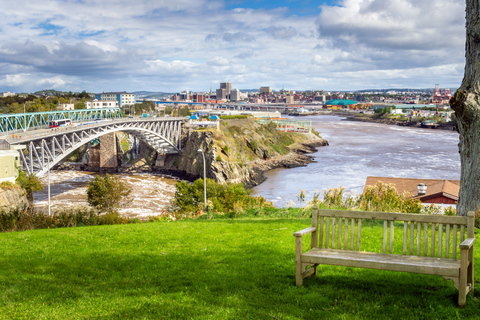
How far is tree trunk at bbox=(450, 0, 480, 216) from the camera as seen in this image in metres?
6.93

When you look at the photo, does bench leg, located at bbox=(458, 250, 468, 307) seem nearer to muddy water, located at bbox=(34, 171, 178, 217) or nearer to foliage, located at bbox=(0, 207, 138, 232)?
foliage, located at bbox=(0, 207, 138, 232)

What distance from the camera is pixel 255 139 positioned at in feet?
197

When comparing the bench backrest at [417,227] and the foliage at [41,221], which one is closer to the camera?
the bench backrest at [417,227]

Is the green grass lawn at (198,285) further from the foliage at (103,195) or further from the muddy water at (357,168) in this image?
the muddy water at (357,168)

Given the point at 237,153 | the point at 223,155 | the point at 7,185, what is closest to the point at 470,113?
the point at 7,185

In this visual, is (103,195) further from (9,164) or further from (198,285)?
(198,285)

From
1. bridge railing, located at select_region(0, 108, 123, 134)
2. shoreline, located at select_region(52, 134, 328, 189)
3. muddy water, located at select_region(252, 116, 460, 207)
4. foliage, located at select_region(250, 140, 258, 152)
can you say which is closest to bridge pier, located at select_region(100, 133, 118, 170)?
shoreline, located at select_region(52, 134, 328, 189)

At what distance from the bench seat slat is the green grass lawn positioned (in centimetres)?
33

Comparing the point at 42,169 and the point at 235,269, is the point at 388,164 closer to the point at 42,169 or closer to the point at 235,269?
the point at 42,169

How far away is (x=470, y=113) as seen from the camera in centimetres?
702

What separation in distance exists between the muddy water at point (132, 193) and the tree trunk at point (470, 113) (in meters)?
23.7

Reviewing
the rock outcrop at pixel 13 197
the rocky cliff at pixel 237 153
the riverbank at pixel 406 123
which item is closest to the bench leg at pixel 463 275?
the rock outcrop at pixel 13 197

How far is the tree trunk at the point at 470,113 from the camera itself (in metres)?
6.93

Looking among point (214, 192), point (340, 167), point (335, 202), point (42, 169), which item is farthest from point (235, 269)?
point (340, 167)
